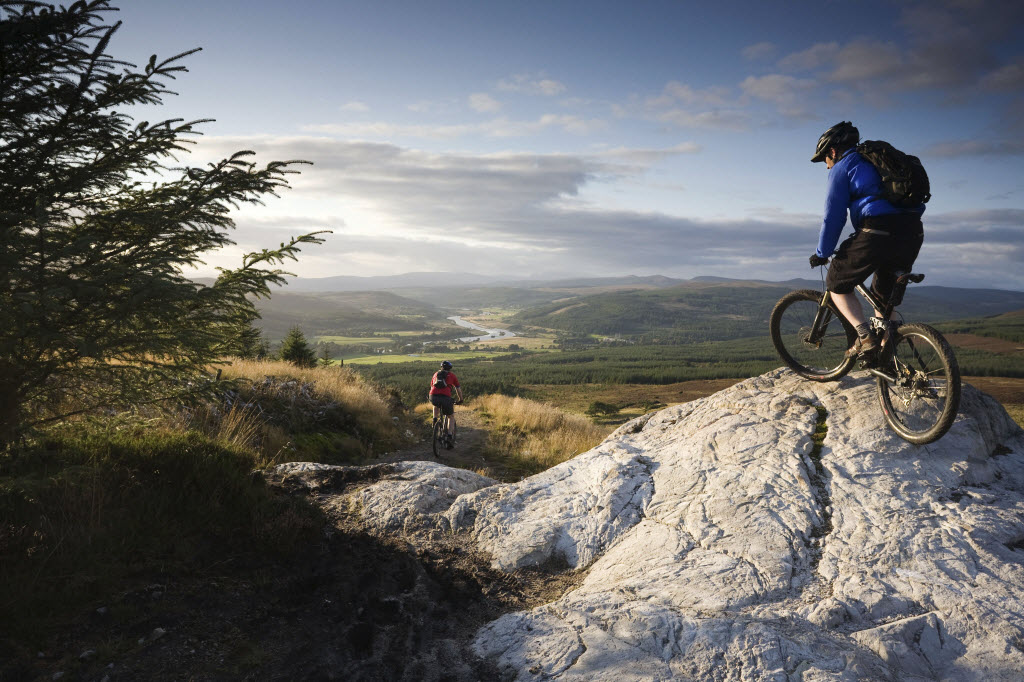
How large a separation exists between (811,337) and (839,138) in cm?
250

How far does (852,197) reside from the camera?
489cm

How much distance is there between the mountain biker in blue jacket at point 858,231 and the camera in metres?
4.66

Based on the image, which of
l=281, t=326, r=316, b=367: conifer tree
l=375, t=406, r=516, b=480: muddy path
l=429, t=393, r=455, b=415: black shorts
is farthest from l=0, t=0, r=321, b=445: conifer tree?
l=281, t=326, r=316, b=367: conifer tree

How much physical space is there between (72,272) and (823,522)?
6.47 meters

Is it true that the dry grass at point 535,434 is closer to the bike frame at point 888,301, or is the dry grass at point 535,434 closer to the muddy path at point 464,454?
the muddy path at point 464,454

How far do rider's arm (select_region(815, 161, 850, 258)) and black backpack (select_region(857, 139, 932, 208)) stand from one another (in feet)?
0.88

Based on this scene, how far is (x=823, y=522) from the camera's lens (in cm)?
414

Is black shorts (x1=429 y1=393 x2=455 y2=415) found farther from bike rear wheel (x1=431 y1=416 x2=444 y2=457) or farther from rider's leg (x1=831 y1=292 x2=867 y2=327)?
rider's leg (x1=831 y1=292 x2=867 y2=327)

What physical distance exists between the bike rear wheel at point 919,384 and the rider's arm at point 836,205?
3.82ft

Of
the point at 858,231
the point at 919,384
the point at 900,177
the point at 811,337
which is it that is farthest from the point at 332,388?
the point at 900,177

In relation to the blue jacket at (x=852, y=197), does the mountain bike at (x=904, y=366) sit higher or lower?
lower

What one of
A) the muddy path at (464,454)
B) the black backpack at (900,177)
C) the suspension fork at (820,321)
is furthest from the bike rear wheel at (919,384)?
the muddy path at (464,454)

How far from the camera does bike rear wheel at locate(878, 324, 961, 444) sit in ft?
14.0

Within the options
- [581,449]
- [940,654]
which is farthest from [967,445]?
[581,449]
